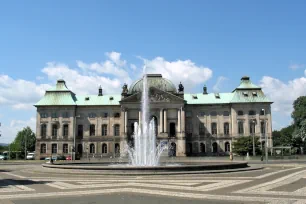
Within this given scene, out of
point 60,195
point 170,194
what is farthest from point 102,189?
point 170,194

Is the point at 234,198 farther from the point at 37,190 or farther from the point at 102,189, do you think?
the point at 37,190

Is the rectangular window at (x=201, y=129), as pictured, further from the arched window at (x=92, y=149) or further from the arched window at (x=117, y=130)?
the arched window at (x=92, y=149)

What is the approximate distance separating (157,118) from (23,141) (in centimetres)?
8246

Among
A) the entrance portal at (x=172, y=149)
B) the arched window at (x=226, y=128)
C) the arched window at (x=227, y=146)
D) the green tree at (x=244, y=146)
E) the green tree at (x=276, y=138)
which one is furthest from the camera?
the green tree at (x=276, y=138)

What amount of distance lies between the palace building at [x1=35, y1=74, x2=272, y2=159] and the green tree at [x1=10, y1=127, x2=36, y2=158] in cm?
5162

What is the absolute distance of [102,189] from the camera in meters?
18.9

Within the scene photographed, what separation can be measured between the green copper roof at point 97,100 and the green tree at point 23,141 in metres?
53.9

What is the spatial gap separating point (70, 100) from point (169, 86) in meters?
27.1

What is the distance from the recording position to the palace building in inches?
3509

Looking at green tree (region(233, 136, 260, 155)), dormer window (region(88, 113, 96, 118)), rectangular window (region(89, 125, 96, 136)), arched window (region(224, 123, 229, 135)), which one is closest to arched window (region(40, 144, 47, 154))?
rectangular window (region(89, 125, 96, 136))

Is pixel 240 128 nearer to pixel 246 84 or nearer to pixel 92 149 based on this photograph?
pixel 246 84

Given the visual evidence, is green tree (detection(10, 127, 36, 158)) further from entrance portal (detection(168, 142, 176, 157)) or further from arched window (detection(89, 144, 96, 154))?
entrance portal (detection(168, 142, 176, 157))

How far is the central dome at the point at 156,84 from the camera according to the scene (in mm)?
93375

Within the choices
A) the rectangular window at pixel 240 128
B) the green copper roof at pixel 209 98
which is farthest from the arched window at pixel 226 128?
the green copper roof at pixel 209 98
